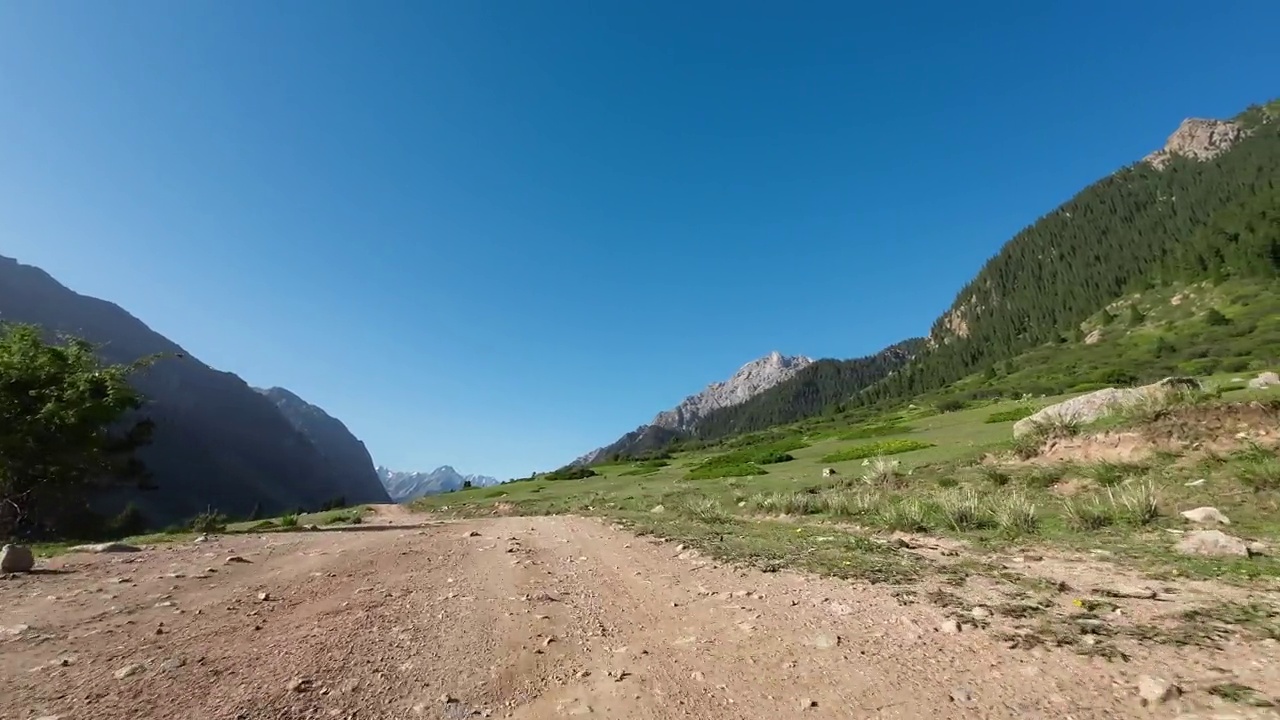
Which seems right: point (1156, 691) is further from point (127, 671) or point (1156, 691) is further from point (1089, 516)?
point (1089, 516)

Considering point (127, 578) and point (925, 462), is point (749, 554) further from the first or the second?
point (925, 462)

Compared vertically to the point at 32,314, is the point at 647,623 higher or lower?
lower

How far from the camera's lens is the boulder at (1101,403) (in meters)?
17.1

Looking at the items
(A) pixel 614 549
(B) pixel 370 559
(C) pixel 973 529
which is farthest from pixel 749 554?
(B) pixel 370 559

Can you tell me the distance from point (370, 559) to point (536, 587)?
5.05 meters

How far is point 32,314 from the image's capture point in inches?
7092

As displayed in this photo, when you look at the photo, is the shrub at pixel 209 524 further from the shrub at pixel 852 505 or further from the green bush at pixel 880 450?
the green bush at pixel 880 450

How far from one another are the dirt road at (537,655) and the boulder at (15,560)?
108cm

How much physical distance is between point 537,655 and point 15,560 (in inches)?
425

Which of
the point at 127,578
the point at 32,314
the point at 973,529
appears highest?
the point at 32,314

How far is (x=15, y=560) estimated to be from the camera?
939 cm

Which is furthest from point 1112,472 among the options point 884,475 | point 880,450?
point 880,450

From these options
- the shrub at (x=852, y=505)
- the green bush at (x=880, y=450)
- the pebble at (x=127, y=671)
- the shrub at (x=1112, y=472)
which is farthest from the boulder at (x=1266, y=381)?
the pebble at (x=127, y=671)

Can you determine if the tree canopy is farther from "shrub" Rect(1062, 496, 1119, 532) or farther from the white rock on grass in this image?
the white rock on grass
